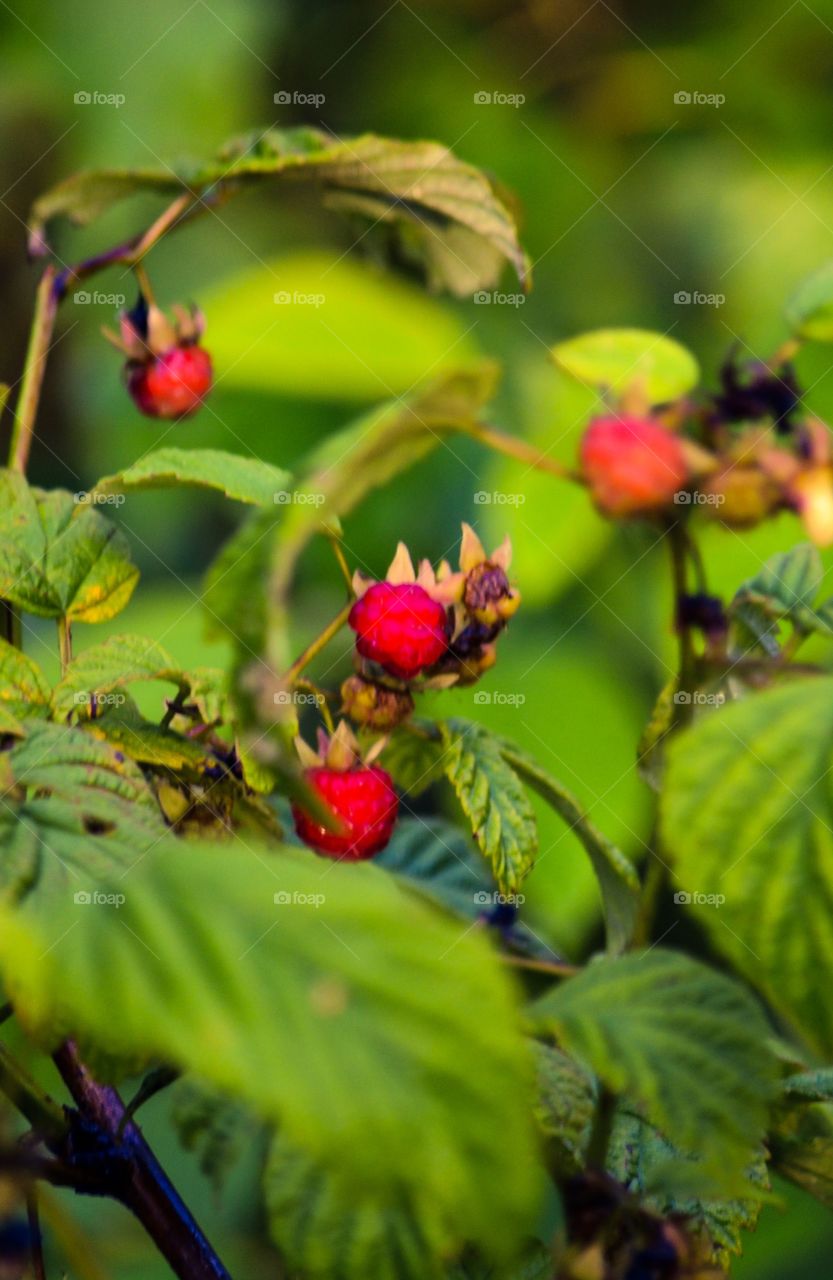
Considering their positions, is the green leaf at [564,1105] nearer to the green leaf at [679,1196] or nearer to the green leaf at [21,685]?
the green leaf at [679,1196]

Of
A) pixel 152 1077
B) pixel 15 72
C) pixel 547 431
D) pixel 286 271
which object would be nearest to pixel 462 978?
pixel 152 1077

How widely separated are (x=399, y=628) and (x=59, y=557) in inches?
6.0

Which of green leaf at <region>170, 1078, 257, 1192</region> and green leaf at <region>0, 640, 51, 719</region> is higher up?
green leaf at <region>0, 640, 51, 719</region>

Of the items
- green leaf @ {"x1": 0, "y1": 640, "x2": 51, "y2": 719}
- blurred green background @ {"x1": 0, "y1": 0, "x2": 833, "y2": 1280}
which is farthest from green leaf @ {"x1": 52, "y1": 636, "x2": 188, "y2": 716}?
blurred green background @ {"x1": 0, "y1": 0, "x2": 833, "y2": 1280}

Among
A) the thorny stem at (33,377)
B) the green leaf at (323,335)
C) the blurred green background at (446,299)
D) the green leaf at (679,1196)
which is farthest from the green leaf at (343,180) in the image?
the green leaf at (323,335)

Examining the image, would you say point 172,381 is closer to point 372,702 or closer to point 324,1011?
point 372,702

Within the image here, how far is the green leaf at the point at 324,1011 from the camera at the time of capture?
0.27 metres

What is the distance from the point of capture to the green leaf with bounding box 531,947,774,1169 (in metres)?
0.38

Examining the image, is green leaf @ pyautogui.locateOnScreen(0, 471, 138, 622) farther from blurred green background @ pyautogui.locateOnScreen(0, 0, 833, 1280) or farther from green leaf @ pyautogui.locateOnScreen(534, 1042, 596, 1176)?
blurred green background @ pyautogui.locateOnScreen(0, 0, 833, 1280)

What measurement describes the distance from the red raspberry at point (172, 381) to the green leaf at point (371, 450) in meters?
0.40

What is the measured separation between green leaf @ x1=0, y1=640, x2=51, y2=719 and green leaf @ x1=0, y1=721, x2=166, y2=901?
1.2 inches

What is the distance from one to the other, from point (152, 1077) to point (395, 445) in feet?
0.89

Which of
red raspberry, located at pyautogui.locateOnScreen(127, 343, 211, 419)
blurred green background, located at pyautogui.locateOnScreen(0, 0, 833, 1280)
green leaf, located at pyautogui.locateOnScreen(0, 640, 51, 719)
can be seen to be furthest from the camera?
blurred green background, located at pyautogui.locateOnScreen(0, 0, 833, 1280)

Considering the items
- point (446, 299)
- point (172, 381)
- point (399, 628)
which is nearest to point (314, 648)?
point (399, 628)
